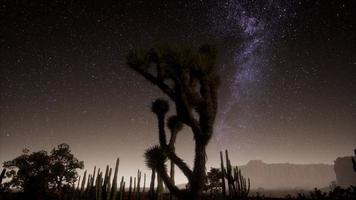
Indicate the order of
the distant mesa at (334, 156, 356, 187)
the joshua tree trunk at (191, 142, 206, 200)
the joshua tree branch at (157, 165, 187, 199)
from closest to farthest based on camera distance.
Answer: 1. the joshua tree trunk at (191, 142, 206, 200)
2. the joshua tree branch at (157, 165, 187, 199)
3. the distant mesa at (334, 156, 356, 187)

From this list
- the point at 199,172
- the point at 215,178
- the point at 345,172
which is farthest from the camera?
the point at 345,172

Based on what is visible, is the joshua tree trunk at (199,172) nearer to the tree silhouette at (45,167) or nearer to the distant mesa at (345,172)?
the tree silhouette at (45,167)

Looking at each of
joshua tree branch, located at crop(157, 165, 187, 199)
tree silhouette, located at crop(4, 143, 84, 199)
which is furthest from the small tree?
joshua tree branch, located at crop(157, 165, 187, 199)

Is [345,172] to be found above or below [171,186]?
above

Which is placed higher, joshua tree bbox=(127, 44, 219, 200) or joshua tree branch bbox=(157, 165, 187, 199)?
joshua tree bbox=(127, 44, 219, 200)

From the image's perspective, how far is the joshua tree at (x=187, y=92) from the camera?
309 inches

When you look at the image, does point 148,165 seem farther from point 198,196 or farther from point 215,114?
point 215,114

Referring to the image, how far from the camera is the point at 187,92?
27.4ft

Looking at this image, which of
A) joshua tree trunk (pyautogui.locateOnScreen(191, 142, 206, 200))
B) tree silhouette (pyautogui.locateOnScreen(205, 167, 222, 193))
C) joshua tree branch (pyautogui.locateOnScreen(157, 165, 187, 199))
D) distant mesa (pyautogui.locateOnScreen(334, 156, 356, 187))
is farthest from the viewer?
distant mesa (pyautogui.locateOnScreen(334, 156, 356, 187))

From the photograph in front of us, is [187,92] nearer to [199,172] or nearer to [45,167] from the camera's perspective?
[199,172]

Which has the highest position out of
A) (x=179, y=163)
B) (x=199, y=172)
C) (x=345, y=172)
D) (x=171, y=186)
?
(x=345, y=172)

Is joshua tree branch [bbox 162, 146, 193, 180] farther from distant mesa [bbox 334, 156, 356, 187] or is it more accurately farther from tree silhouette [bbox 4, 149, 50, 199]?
distant mesa [bbox 334, 156, 356, 187]

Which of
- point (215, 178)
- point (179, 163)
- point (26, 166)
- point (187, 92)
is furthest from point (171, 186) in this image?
point (26, 166)

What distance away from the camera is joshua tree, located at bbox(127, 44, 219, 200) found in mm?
7848
